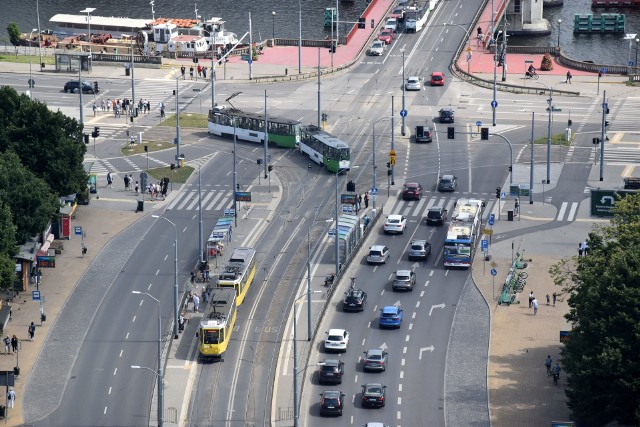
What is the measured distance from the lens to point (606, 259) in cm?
13288

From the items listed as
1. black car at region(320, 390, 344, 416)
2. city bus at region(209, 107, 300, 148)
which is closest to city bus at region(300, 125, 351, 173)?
city bus at region(209, 107, 300, 148)

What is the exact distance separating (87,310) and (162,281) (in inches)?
313

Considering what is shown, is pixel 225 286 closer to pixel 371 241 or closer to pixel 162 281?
pixel 162 281

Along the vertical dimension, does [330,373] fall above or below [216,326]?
below

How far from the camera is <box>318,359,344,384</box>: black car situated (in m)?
134

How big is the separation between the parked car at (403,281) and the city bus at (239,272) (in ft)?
38.7

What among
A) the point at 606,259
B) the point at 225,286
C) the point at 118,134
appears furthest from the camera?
the point at 118,134

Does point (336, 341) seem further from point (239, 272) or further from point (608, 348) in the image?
point (608, 348)

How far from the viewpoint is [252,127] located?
194m

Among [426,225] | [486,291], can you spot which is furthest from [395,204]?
[486,291]

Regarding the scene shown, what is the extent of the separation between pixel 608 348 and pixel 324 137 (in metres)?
67.2

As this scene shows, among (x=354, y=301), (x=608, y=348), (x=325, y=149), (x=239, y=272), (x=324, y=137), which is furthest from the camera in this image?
(x=324, y=137)

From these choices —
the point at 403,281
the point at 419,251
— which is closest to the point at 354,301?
the point at 403,281

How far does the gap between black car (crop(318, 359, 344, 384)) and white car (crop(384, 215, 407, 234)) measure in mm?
31603
